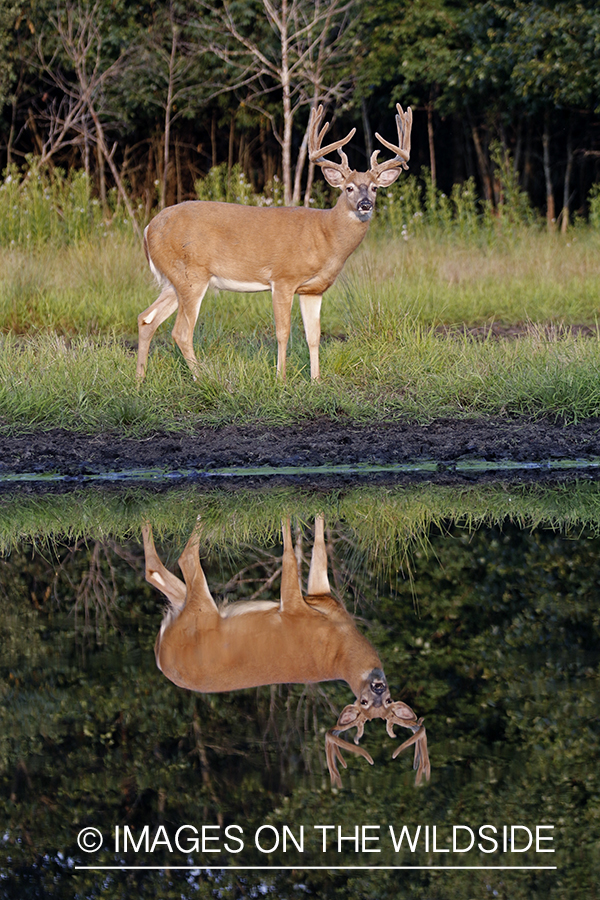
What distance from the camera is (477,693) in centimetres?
352

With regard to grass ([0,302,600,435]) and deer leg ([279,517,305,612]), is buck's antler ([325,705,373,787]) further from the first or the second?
grass ([0,302,600,435])

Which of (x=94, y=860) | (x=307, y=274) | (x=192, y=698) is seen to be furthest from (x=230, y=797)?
(x=307, y=274)

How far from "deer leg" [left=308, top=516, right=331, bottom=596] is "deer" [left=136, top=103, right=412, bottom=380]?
9.35 ft

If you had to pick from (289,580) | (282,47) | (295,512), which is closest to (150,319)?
(295,512)

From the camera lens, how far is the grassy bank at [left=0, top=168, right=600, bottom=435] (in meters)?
8.02

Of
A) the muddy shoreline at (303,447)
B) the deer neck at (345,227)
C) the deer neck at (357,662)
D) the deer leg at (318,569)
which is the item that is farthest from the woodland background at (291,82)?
the deer neck at (357,662)

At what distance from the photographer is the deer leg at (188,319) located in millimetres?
8188

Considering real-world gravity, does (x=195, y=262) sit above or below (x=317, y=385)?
above

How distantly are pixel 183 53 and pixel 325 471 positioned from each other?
13942 mm

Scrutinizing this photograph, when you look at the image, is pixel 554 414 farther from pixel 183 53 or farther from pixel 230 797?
pixel 183 53

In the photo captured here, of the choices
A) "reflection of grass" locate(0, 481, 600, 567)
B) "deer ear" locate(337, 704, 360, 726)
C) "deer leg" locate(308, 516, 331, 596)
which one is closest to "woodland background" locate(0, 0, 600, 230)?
"reflection of grass" locate(0, 481, 600, 567)

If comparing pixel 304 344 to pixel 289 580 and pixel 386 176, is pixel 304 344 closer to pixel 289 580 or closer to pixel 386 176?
pixel 386 176

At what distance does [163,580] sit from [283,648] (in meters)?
1.00

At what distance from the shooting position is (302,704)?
347cm
